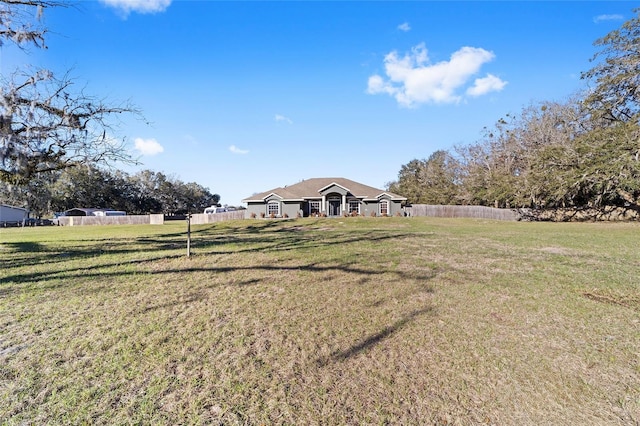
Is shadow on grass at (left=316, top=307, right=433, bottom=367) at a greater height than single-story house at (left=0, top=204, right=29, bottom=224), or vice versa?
single-story house at (left=0, top=204, right=29, bottom=224)

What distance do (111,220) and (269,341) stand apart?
112 ft

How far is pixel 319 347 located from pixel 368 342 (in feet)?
1.85

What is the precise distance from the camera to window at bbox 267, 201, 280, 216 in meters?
30.5

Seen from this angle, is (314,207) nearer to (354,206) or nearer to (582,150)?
(354,206)

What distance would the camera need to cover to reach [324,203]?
3056 centimetres

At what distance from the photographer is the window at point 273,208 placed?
30469 millimetres

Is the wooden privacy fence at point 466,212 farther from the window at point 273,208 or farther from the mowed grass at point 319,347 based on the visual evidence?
the mowed grass at point 319,347

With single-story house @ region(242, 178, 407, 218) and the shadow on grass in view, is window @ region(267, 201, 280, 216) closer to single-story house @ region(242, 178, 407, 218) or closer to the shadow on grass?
single-story house @ region(242, 178, 407, 218)

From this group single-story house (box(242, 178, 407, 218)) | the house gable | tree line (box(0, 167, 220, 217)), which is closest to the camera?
the house gable

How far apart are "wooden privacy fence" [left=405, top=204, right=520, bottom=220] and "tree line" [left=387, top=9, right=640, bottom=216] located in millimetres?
1501

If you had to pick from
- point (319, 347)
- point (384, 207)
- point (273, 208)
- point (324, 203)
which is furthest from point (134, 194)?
point (319, 347)

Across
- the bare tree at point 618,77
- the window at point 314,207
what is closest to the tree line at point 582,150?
the bare tree at point 618,77

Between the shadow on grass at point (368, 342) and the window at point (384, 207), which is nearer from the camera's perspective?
the shadow on grass at point (368, 342)

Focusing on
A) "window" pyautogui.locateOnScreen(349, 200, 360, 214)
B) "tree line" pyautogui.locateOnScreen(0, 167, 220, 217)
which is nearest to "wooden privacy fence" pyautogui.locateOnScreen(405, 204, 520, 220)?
"window" pyautogui.locateOnScreen(349, 200, 360, 214)
